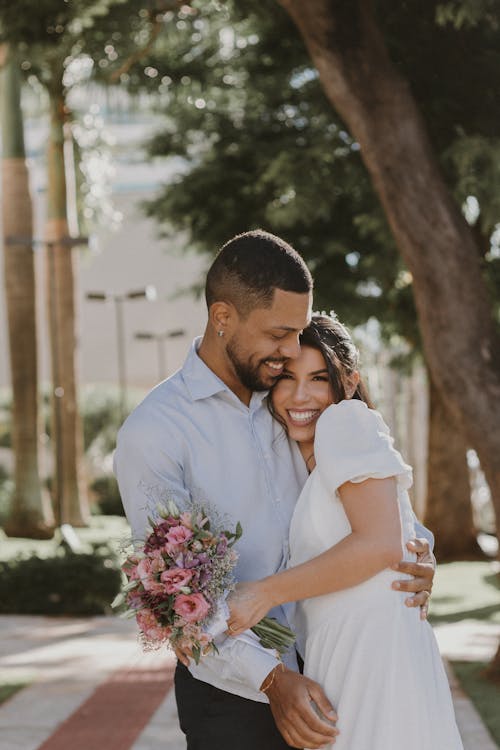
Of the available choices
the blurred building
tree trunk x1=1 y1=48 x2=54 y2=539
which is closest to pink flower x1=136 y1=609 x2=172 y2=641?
tree trunk x1=1 y1=48 x2=54 y2=539

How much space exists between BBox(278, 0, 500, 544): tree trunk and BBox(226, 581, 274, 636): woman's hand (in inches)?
195

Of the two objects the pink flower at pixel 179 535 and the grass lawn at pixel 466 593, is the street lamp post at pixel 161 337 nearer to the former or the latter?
the grass lawn at pixel 466 593

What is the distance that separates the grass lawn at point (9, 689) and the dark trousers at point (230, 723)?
5.34 metres

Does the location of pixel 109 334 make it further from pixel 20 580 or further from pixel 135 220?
pixel 20 580

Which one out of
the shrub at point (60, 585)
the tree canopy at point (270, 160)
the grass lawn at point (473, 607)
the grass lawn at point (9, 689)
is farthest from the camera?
the tree canopy at point (270, 160)

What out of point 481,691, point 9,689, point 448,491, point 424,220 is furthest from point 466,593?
point 424,220

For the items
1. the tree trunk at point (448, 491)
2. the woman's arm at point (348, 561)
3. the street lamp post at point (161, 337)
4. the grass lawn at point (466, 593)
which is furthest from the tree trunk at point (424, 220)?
the street lamp post at point (161, 337)

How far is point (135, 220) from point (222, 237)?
2.84 meters

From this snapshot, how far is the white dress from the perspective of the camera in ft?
10.8

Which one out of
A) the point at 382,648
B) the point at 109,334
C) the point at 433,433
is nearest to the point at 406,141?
the point at 382,648

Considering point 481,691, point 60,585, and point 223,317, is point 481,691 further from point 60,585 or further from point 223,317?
point 60,585

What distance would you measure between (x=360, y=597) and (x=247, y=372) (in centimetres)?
74

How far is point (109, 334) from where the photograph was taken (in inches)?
2400

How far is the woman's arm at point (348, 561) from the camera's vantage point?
3.17m
